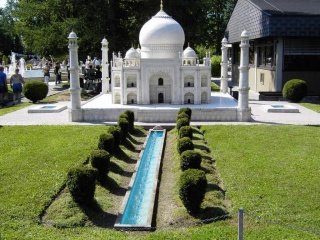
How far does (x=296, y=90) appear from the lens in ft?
83.0

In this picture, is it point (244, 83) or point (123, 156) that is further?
point (244, 83)

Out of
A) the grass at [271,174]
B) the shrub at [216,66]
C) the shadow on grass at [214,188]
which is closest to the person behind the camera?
the grass at [271,174]

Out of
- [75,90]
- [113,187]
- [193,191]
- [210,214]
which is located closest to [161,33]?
[75,90]

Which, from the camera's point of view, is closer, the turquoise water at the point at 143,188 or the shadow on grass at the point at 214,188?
the turquoise water at the point at 143,188

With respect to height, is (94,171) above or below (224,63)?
below

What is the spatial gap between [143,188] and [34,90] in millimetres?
16511

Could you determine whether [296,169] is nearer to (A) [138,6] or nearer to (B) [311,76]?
(B) [311,76]

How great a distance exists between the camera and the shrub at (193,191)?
8703mm

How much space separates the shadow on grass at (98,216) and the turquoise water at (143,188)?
0.88 ft

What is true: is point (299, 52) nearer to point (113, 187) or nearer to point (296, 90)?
point (296, 90)

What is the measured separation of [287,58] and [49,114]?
16537mm

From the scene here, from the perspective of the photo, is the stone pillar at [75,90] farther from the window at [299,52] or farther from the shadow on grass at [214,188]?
the window at [299,52]

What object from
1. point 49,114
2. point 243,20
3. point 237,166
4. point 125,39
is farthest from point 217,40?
point 237,166

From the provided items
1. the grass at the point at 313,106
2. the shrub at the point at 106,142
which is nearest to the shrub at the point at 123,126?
the shrub at the point at 106,142
